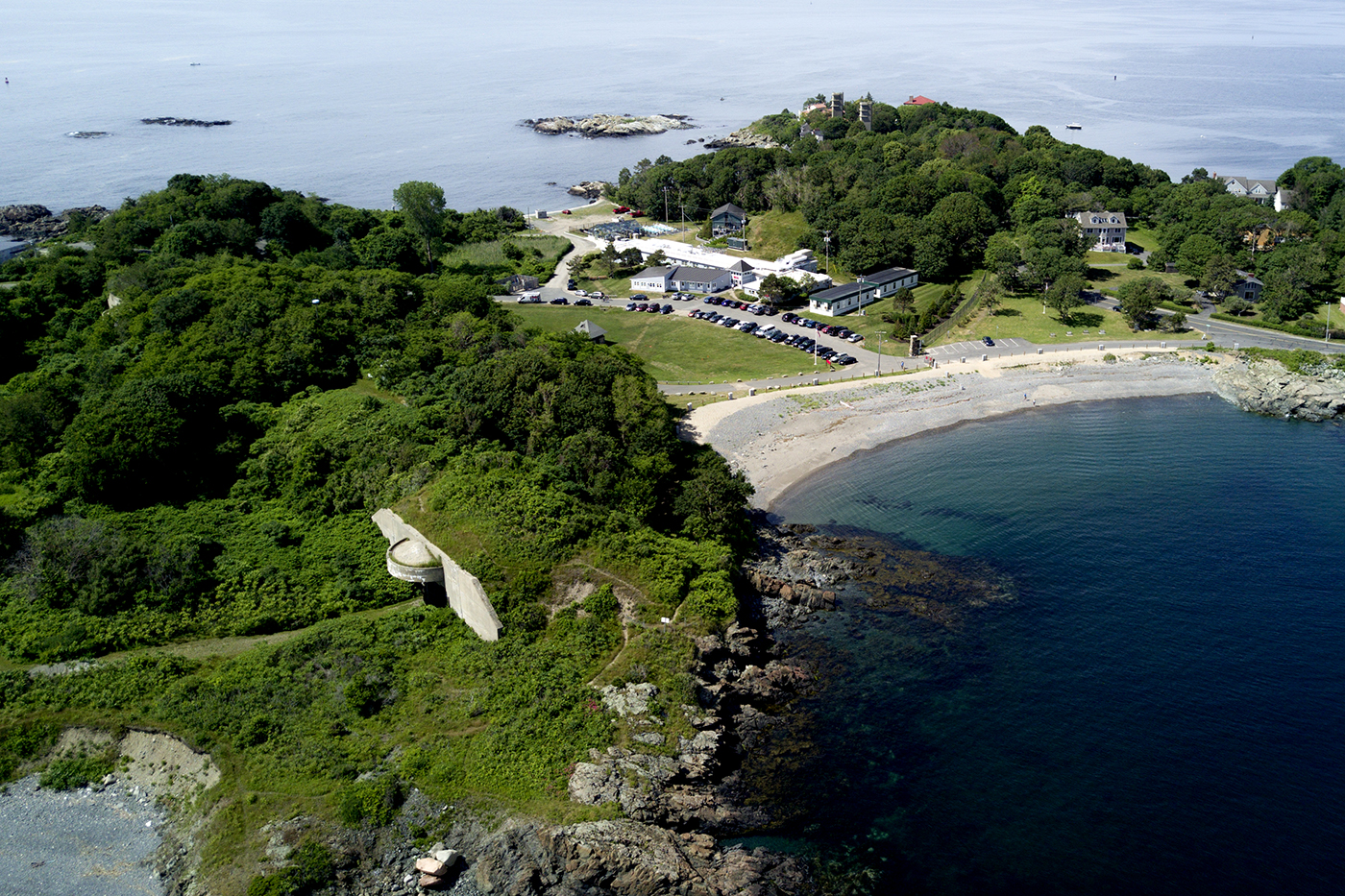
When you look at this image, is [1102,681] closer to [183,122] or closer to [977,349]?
[977,349]

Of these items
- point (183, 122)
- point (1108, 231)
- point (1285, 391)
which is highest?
point (183, 122)

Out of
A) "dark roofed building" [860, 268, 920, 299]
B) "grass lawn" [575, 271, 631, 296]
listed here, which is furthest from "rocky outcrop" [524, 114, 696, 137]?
"dark roofed building" [860, 268, 920, 299]

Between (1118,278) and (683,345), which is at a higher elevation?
(1118,278)

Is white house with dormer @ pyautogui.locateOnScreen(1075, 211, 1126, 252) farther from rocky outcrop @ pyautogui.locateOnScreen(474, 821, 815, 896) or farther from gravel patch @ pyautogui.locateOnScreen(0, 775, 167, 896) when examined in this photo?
gravel patch @ pyautogui.locateOnScreen(0, 775, 167, 896)

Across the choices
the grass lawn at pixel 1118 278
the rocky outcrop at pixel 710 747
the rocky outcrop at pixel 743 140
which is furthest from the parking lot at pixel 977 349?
the rocky outcrop at pixel 743 140

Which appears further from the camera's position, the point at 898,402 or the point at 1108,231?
the point at 1108,231

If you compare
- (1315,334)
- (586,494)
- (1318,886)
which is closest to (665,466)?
(586,494)

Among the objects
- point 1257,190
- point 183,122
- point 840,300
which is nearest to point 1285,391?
point 840,300
